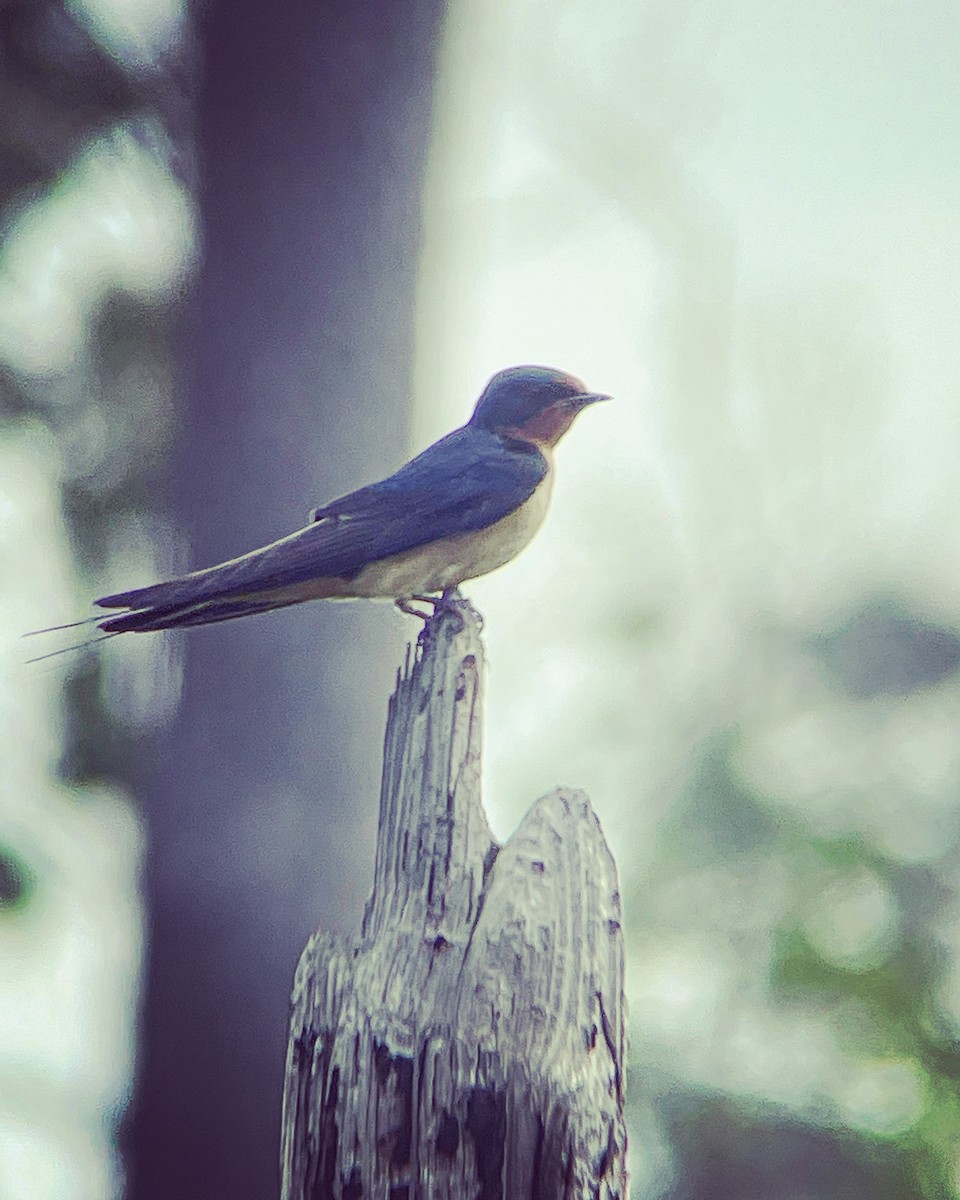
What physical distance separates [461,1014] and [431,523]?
926 mm

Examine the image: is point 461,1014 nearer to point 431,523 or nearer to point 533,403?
point 431,523

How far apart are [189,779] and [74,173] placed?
1480mm

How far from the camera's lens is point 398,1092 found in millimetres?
997

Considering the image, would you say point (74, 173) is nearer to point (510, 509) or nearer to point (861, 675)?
point (510, 509)

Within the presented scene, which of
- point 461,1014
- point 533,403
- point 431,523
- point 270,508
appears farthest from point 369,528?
point 270,508

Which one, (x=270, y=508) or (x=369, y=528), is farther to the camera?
(x=270, y=508)

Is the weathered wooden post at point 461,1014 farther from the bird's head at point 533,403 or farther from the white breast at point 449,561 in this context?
the bird's head at point 533,403

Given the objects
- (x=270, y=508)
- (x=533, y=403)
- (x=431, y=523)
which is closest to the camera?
(x=431, y=523)

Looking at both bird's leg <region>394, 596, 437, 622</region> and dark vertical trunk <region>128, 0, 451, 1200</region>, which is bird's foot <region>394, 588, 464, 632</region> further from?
dark vertical trunk <region>128, 0, 451, 1200</region>

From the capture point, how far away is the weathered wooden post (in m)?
0.98

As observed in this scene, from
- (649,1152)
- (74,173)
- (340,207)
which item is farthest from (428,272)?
(649,1152)

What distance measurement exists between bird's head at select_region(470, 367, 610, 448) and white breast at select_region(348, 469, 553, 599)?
21cm

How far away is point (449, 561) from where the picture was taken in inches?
71.7

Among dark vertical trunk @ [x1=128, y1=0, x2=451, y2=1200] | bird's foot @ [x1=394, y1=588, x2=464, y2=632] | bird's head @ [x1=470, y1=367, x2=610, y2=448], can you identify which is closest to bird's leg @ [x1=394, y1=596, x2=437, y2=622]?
bird's foot @ [x1=394, y1=588, x2=464, y2=632]
